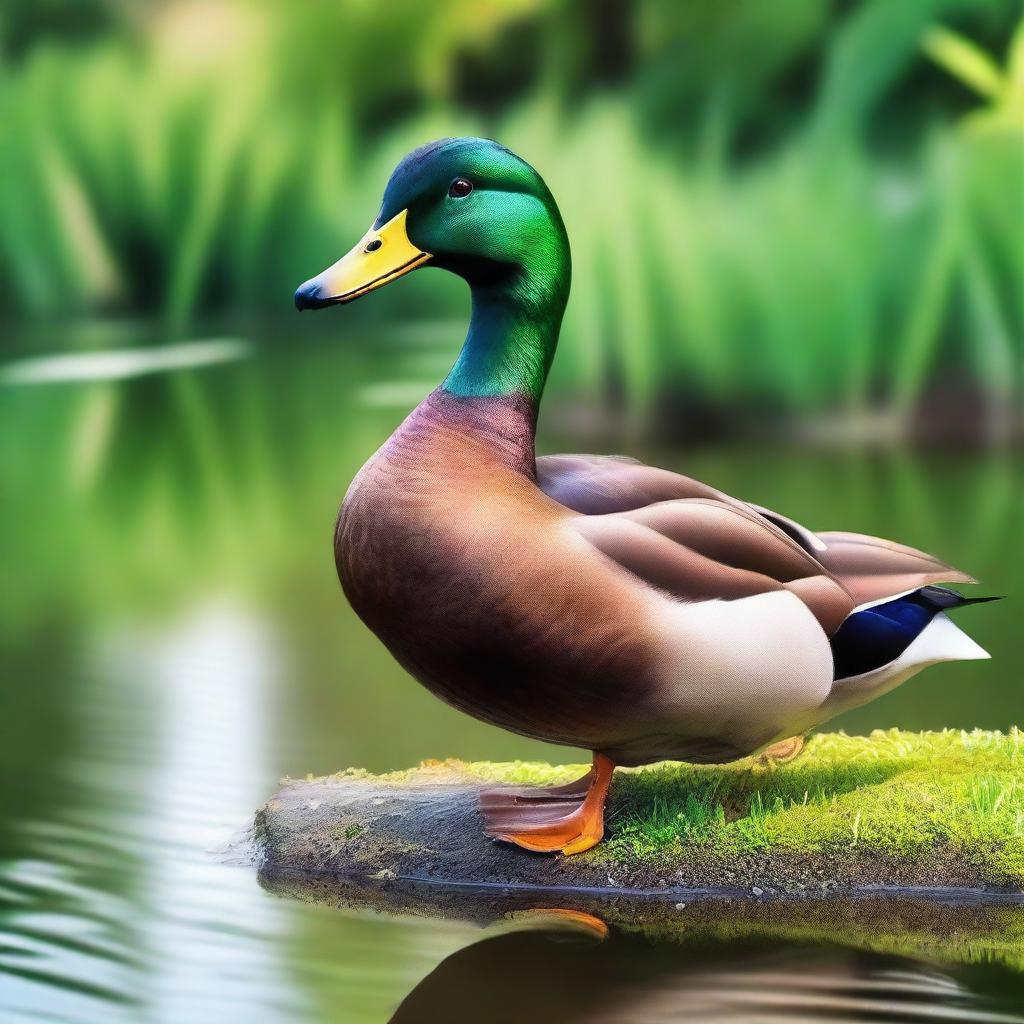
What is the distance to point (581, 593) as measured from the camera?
→ 208 centimetres

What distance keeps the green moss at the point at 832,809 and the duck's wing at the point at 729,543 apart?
0.30 meters

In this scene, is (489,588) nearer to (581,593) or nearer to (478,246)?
(581,593)

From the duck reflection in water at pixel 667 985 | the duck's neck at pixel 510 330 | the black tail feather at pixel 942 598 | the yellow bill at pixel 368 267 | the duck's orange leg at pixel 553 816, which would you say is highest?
the yellow bill at pixel 368 267

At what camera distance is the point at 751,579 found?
2.19 meters

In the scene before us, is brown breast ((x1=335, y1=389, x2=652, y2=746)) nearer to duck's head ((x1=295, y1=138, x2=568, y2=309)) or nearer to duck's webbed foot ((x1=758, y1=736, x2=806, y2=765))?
duck's head ((x1=295, y1=138, x2=568, y2=309))

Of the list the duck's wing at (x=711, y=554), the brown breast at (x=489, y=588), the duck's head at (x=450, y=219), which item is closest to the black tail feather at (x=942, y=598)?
the duck's wing at (x=711, y=554)

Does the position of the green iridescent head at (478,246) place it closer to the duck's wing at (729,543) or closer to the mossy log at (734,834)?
the duck's wing at (729,543)

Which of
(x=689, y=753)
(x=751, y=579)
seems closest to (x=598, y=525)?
(x=751, y=579)

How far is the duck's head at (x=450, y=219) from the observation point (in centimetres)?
215

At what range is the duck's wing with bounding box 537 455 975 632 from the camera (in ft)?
7.18

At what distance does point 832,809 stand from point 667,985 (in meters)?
0.48

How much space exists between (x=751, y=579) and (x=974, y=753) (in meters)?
0.61

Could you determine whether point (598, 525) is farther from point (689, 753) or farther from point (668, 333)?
point (668, 333)

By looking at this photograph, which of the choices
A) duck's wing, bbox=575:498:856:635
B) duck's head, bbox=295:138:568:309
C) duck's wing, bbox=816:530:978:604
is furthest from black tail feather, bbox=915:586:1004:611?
duck's head, bbox=295:138:568:309
